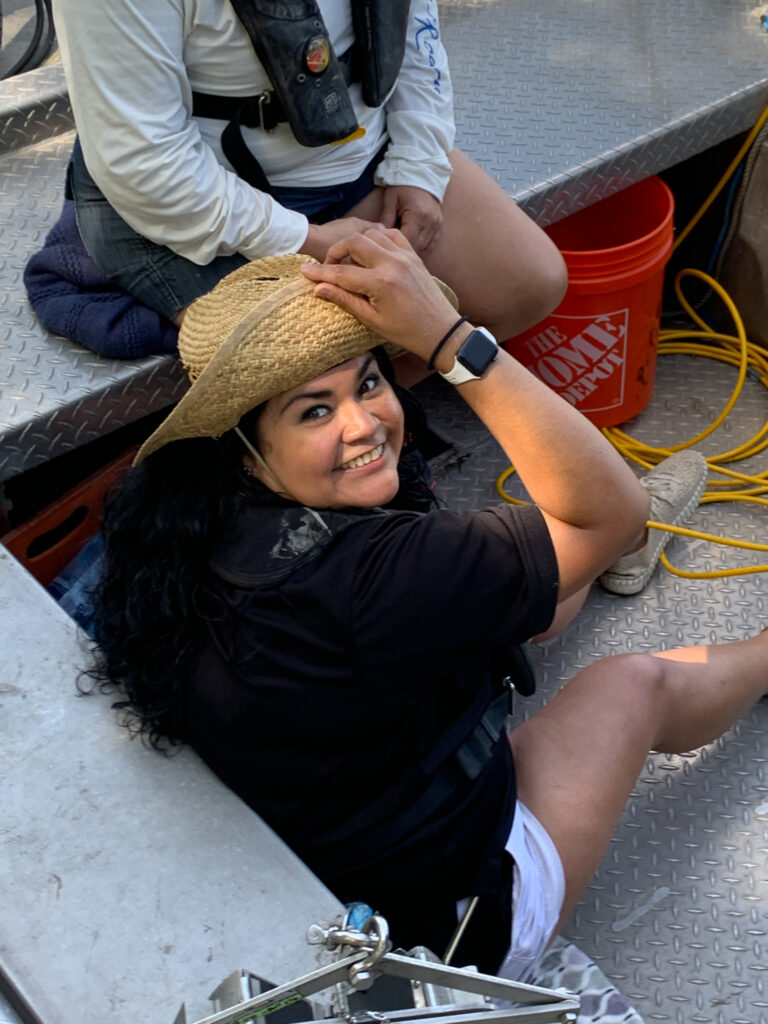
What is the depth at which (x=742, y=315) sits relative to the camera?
333 cm

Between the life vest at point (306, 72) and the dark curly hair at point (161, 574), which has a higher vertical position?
the life vest at point (306, 72)

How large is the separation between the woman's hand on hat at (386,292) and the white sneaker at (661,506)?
1197 millimetres

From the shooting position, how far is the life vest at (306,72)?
6.33 feet

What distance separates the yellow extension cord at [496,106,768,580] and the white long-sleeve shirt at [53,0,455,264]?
0.99 meters

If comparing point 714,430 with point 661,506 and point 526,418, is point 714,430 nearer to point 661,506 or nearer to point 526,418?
point 661,506

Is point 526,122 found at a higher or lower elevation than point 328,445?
lower

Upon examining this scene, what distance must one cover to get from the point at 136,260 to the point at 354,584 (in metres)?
0.96

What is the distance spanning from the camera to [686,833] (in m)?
2.25

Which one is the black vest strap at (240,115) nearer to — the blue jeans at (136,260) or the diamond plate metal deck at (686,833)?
the blue jeans at (136,260)

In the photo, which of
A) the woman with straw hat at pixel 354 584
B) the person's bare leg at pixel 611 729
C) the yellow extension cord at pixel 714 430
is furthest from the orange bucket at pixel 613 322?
the woman with straw hat at pixel 354 584

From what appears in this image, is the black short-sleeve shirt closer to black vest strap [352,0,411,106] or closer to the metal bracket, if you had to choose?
the metal bracket

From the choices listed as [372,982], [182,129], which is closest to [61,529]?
[182,129]

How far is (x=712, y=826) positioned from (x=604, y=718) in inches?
17.6

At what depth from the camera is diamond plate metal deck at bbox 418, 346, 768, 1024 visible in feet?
6.72
